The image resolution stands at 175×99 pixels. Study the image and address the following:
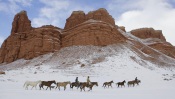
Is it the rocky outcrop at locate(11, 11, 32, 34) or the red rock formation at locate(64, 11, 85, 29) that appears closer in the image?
the red rock formation at locate(64, 11, 85, 29)

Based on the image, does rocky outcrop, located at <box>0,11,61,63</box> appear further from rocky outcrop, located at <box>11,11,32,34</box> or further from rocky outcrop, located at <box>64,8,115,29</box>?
rocky outcrop, located at <box>64,8,115,29</box>

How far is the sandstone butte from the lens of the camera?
101062 millimetres

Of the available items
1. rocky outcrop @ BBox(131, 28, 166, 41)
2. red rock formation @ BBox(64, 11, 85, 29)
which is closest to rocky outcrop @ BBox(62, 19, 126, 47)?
red rock formation @ BBox(64, 11, 85, 29)

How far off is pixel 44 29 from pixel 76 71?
42.6 metres

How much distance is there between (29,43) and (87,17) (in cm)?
2664

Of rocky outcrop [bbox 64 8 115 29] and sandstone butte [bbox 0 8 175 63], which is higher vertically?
rocky outcrop [bbox 64 8 115 29]

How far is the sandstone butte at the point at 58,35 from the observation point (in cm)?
10106

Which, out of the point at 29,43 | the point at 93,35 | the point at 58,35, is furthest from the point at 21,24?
the point at 93,35

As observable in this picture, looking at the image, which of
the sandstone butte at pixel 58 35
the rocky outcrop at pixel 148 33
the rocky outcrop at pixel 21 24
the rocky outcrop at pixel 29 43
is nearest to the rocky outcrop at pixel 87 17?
the sandstone butte at pixel 58 35

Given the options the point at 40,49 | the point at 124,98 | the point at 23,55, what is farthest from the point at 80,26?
the point at 124,98

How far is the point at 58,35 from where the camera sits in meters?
112

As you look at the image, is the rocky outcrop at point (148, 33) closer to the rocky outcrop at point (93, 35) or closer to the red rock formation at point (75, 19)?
the red rock formation at point (75, 19)

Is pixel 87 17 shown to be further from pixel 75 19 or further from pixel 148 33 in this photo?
pixel 148 33

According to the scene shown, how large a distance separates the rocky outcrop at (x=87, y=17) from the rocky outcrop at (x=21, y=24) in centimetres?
1735
